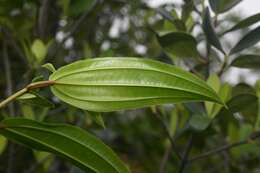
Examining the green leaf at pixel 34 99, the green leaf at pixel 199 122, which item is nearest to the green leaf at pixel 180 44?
the green leaf at pixel 199 122

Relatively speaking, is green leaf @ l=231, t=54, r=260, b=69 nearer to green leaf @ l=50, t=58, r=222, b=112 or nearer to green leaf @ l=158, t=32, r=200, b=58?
green leaf @ l=158, t=32, r=200, b=58

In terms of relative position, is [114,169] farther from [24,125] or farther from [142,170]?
[142,170]

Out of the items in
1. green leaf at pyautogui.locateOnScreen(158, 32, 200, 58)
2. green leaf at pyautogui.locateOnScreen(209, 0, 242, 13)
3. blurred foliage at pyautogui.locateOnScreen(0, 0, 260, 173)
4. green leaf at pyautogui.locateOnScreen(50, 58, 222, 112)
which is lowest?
blurred foliage at pyautogui.locateOnScreen(0, 0, 260, 173)

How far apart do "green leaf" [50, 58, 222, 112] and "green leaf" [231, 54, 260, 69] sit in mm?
390

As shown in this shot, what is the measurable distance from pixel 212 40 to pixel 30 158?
3.21 ft

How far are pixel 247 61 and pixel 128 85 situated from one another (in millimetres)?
451

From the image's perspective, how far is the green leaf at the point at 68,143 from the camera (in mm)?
708

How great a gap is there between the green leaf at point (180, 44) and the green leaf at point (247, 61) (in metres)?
0.09

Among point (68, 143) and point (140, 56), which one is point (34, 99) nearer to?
point (68, 143)

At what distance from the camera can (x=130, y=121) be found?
2164 millimetres

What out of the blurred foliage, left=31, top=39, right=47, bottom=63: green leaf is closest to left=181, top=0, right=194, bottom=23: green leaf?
the blurred foliage

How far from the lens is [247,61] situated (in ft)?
3.30

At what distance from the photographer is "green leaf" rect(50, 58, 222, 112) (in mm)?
622

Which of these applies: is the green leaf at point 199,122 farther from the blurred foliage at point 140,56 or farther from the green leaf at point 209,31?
the green leaf at point 209,31
